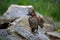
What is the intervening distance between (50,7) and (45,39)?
18.6ft

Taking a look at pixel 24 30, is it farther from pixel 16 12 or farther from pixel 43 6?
pixel 43 6

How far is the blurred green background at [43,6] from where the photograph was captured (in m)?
11.9

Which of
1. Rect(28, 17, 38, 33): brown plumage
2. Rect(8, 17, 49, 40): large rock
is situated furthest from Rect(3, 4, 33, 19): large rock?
Rect(28, 17, 38, 33): brown plumage

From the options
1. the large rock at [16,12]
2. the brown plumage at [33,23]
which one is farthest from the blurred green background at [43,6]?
the brown plumage at [33,23]

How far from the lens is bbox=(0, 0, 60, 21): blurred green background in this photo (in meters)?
11.9

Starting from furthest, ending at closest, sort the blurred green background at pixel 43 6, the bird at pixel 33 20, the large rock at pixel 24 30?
the blurred green background at pixel 43 6 < the large rock at pixel 24 30 < the bird at pixel 33 20

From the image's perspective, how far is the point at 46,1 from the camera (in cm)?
1366

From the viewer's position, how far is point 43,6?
509 inches

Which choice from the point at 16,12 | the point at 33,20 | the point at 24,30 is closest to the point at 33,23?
the point at 33,20

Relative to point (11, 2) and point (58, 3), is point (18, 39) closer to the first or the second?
point (11, 2)

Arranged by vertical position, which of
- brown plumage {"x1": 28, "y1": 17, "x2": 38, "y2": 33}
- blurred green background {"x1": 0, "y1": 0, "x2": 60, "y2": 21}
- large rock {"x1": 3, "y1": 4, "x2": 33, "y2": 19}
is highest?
brown plumage {"x1": 28, "y1": 17, "x2": 38, "y2": 33}

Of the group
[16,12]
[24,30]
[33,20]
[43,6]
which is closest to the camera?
[33,20]

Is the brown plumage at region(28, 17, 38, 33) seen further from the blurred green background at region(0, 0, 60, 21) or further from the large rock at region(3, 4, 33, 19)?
the blurred green background at region(0, 0, 60, 21)

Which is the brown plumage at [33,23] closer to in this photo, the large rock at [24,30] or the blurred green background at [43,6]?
the large rock at [24,30]
